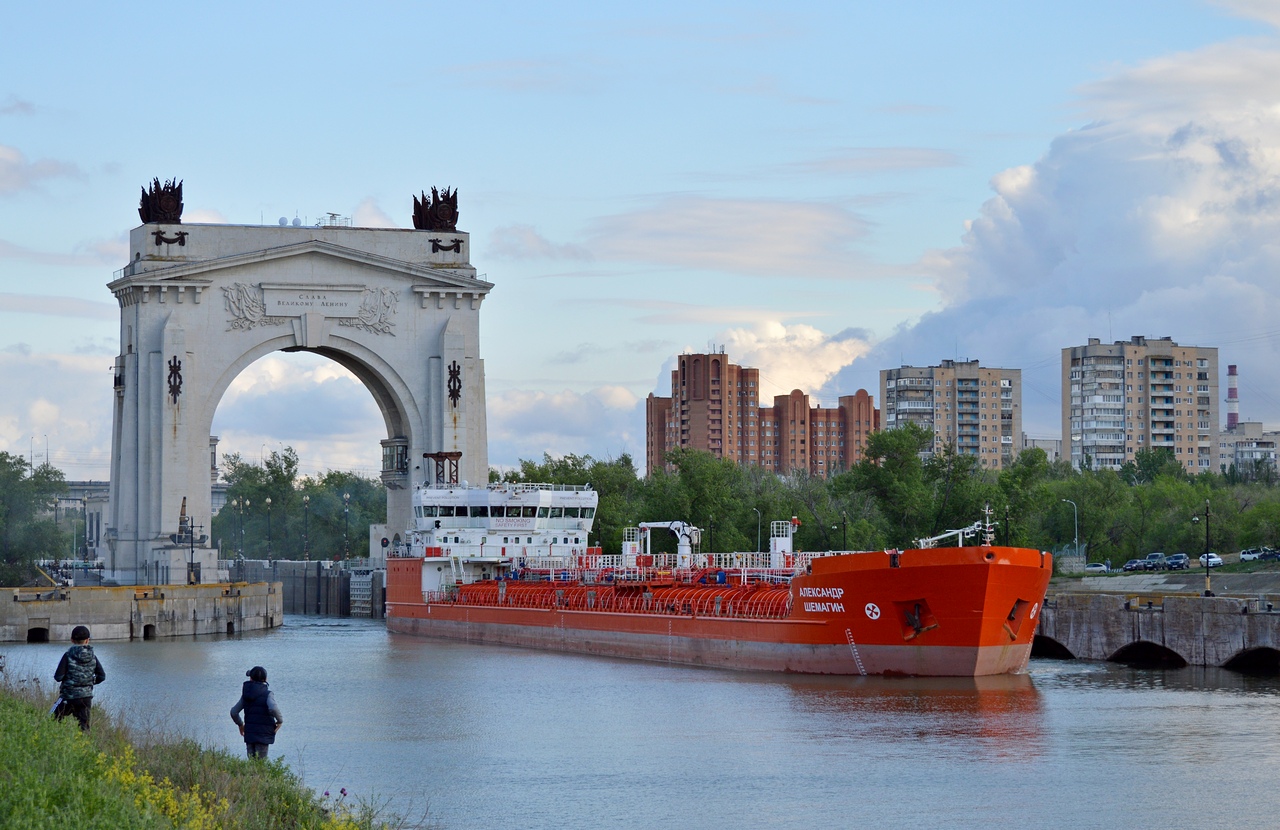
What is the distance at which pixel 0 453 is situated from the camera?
97438 mm

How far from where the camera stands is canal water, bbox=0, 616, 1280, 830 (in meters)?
22.9

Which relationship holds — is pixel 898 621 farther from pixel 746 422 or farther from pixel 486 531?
pixel 746 422

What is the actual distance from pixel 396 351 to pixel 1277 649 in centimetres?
4211

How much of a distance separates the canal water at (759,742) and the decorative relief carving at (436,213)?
32.7m

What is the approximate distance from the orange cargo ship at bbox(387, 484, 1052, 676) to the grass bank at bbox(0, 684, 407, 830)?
18741 millimetres


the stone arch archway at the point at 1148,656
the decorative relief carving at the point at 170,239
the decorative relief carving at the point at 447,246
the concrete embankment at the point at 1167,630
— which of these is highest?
the decorative relief carving at the point at 447,246

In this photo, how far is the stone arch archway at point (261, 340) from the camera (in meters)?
67.3

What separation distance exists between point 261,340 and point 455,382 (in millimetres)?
8204

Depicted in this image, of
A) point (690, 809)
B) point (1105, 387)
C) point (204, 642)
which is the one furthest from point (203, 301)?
point (1105, 387)

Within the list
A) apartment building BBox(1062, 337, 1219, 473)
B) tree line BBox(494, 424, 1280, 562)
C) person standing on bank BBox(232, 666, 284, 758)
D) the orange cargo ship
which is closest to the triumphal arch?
the orange cargo ship

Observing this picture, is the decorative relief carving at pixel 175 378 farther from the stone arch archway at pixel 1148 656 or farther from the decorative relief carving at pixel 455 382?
the stone arch archway at pixel 1148 656

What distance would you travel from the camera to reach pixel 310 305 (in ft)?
227

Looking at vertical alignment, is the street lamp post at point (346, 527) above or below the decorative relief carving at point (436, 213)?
below

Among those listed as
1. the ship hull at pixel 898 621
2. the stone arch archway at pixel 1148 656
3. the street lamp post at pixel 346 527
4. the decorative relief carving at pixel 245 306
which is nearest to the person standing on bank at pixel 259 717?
the ship hull at pixel 898 621
